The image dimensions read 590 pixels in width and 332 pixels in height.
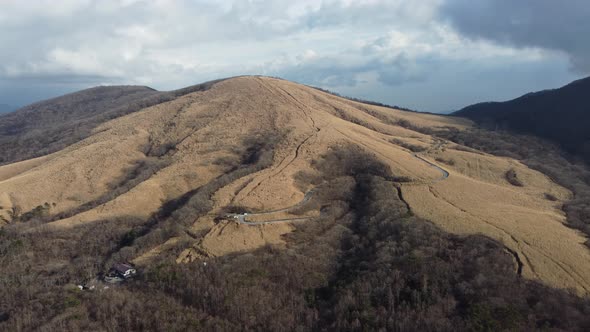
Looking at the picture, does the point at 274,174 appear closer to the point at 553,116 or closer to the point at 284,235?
the point at 284,235

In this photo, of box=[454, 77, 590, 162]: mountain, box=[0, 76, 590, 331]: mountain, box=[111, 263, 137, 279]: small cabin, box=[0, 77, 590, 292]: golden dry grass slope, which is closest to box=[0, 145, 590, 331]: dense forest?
box=[0, 76, 590, 331]: mountain

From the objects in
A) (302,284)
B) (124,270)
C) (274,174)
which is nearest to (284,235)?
(302,284)

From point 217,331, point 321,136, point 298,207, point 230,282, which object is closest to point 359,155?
point 321,136

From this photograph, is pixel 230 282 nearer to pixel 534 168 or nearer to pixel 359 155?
pixel 359 155

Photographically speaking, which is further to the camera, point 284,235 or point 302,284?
point 284,235

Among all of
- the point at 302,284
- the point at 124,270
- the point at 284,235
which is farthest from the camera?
the point at 284,235
